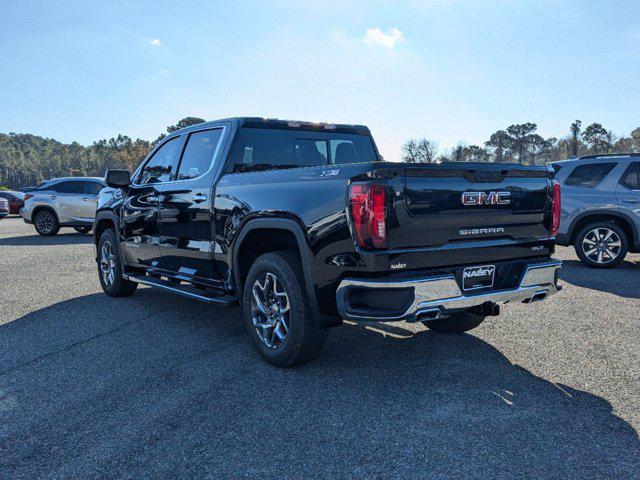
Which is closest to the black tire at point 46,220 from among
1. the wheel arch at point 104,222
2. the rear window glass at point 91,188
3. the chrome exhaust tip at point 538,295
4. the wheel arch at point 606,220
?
the rear window glass at point 91,188

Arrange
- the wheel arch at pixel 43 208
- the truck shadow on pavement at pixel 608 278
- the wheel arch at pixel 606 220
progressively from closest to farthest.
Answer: the truck shadow on pavement at pixel 608 278
the wheel arch at pixel 606 220
the wheel arch at pixel 43 208

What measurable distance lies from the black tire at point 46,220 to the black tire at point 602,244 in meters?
13.7

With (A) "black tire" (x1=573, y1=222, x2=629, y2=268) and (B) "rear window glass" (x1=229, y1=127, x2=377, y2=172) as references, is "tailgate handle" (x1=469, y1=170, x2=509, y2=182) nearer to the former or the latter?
(B) "rear window glass" (x1=229, y1=127, x2=377, y2=172)

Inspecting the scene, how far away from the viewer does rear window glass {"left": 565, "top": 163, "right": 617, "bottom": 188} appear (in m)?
8.60

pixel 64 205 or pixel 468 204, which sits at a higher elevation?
pixel 468 204

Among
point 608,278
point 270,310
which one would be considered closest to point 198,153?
point 270,310

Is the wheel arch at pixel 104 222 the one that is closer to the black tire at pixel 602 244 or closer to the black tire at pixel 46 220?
the black tire at pixel 602 244

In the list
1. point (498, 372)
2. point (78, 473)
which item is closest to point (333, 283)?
point (498, 372)

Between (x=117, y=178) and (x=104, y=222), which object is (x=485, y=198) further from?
(x=104, y=222)

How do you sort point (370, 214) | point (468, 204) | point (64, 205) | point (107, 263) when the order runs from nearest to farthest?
point (370, 214) → point (468, 204) → point (107, 263) → point (64, 205)

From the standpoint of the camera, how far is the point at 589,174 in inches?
343

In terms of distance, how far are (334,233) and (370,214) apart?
0.30 meters

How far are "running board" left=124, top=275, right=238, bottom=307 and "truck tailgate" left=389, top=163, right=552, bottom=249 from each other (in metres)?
1.78

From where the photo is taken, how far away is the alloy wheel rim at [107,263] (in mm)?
6559
